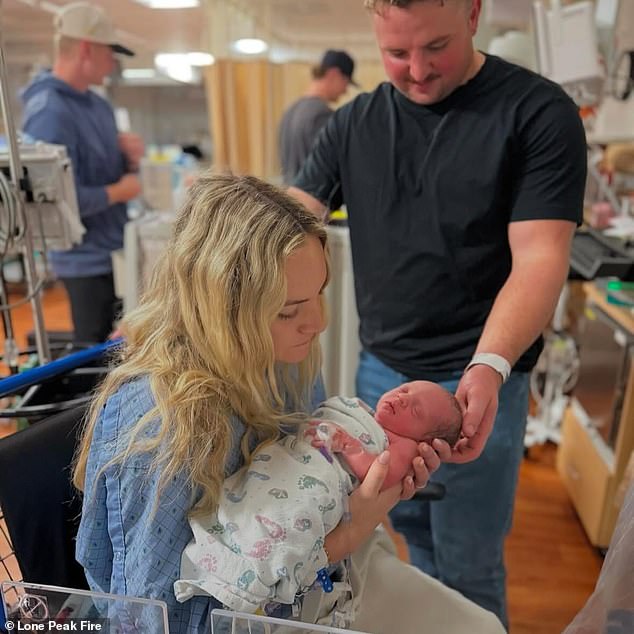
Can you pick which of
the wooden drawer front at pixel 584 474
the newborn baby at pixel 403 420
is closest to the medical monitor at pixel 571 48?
the wooden drawer front at pixel 584 474

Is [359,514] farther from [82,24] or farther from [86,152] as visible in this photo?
[82,24]

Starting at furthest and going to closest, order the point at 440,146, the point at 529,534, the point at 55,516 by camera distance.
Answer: the point at 529,534 → the point at 440,146 → the point at 55,516

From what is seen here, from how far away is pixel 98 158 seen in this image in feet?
7.22

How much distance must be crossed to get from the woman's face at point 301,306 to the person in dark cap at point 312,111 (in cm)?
214

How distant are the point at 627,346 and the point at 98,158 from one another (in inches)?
72.3

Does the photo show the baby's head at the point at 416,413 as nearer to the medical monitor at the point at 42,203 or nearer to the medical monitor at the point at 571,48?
the medical monitor at the point at 42,203

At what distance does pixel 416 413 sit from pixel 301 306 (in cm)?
25

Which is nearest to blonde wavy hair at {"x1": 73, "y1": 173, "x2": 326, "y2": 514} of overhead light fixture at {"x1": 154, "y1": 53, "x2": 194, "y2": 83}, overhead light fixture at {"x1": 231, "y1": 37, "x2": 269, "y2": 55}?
overhead light fixture at {"x1": 231, "y1": 37, "x2": 269, "y2": 55}

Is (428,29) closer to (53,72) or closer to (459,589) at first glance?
(459,589)

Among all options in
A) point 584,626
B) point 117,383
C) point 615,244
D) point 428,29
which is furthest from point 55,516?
point 615,244

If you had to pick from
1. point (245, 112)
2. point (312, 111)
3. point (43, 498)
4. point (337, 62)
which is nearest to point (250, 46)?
point (245, 112)

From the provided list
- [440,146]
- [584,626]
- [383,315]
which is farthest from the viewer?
[383,315]

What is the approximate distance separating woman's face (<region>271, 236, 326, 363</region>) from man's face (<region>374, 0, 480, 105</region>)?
1.44 feet

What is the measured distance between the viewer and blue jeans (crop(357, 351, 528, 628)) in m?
1.22
